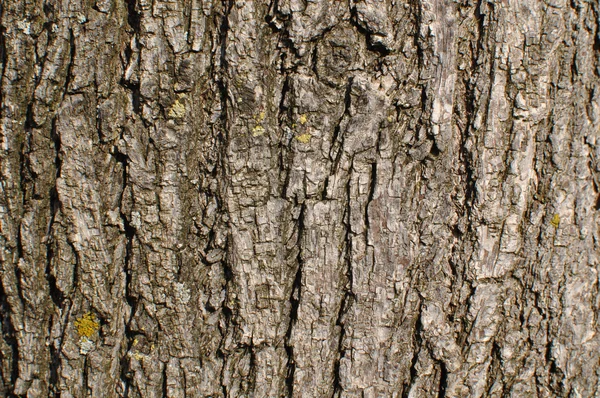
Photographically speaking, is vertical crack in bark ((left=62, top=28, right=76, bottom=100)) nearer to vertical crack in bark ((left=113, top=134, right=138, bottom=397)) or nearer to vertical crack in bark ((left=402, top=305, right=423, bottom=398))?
vertical crack in bark ((left=113, top=134, right=138, bottom=397))

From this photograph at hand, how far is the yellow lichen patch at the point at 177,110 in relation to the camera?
1.40 m

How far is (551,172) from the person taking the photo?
1.54 meters

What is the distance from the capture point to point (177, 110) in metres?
1.40

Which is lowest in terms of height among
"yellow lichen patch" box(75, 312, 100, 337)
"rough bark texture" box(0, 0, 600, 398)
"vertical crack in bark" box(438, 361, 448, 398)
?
"vertical crack in bark" box(438, 361, 448, 398)

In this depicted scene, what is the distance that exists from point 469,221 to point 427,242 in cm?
14

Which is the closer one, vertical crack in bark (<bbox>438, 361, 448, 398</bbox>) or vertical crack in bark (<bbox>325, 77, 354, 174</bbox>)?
vertical crack in bark (<bbox>325, 77, 354, 174</bbox>)

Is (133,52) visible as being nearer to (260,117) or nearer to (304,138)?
(260,117)

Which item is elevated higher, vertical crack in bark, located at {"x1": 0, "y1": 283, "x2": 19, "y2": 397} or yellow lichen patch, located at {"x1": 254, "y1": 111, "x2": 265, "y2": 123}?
yellow lichen patch, located at {"x1": 254, "y1": 111, "x2": 265, "y2": 123}

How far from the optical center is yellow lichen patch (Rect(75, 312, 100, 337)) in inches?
60.0

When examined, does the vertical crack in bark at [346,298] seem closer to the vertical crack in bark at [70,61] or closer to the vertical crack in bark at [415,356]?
the vertical crack in bark at [415,356]

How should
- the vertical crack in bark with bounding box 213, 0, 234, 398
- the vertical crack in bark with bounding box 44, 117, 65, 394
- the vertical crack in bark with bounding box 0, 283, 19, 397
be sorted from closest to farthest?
the vertical crack in bark with bounding box 213, 0, 234, 398
the vertical crack in bark with bounding box 44, 117, 65, 394
the vertical crack in bark with bounding box 0, 283, 19, 397

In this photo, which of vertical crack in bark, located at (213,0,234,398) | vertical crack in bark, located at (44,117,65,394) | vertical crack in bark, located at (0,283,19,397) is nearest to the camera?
vertical crack in bark, located at (213,0,234,398)

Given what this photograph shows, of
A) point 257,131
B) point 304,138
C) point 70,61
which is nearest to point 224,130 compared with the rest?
point 257,131

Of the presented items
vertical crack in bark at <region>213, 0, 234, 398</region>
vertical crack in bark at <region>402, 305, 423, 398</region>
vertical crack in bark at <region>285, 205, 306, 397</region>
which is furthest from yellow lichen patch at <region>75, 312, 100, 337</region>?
vertical crack in bark at <region>402, 305, 423, 398</region>
